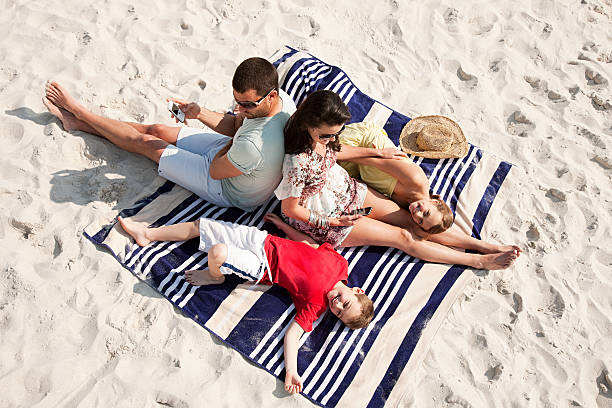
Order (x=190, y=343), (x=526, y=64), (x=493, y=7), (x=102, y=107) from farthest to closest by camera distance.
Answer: (x=493, y=7), (x=526, y=64), (x=102, y=107), (x=190, y=343)

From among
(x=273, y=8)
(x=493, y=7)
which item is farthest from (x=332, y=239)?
(x=493, y=7)

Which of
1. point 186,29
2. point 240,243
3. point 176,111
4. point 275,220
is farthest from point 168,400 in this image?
point 186,29

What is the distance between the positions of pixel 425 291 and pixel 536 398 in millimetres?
1130

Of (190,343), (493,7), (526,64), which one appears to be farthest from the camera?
(493,7)

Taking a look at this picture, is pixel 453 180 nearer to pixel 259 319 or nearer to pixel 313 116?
pixel 313 116

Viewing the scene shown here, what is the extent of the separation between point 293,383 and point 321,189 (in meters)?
1.47

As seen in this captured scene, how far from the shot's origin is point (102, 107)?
500 centimetres

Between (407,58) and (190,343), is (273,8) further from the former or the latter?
(190,343)

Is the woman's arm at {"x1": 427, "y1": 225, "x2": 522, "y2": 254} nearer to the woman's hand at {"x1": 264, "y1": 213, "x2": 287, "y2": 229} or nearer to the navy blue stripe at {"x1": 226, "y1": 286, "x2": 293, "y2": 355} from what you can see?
the woman's hand at {"x1": 264, "y1": 213, "x2": 287, "y2": 229}

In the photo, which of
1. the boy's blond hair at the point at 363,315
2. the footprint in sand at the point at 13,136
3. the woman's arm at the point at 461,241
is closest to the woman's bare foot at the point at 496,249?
the woman's arm at the point at 461,241

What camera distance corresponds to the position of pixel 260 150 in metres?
3.62

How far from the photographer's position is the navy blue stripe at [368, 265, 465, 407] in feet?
12.3

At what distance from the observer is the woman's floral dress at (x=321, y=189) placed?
372 cm

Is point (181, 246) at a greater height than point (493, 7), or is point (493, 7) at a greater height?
point (493, 7)
